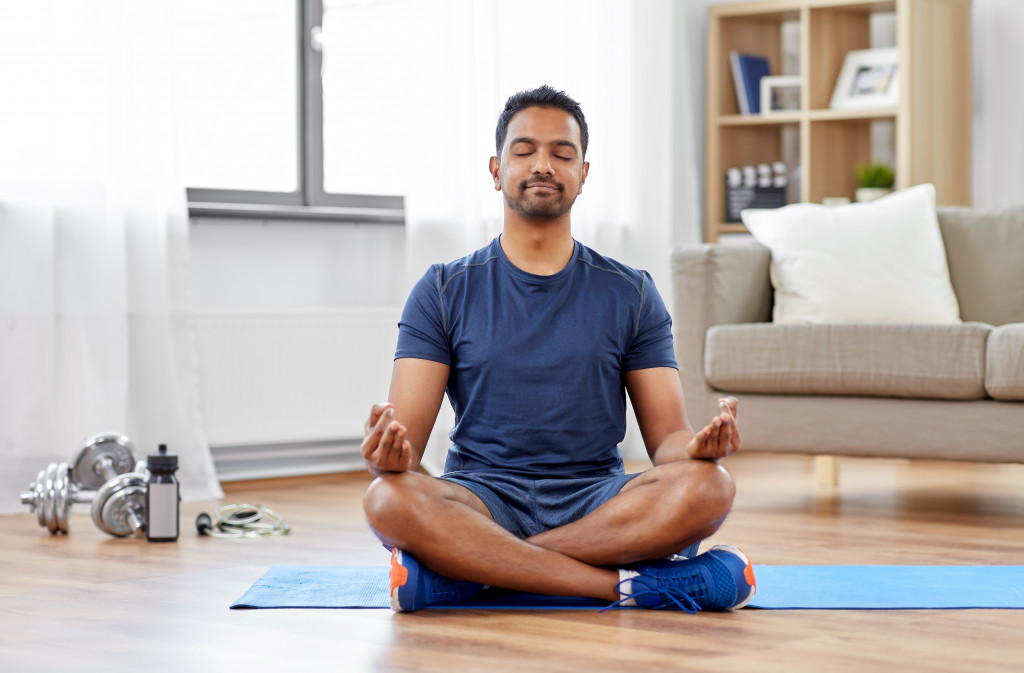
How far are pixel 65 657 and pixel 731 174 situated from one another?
149 inches

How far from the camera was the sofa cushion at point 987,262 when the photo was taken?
3.70 metres

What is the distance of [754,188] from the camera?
5.14m

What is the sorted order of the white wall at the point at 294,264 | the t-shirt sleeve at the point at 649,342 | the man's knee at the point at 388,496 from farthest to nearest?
1. the white wall at the point at 294,264
2. the t-shirt sleeve at the point at 649,342
3. the man's knee at the point at 388,496

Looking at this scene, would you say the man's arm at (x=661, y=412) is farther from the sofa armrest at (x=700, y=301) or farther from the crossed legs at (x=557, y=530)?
the sofa armrest at (x=700, y=301)

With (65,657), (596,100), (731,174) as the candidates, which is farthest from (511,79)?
(65,657)

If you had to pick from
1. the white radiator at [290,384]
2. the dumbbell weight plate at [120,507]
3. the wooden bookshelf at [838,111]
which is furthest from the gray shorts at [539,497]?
the wooden bookshelf at [838,111]

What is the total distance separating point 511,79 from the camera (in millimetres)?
4664

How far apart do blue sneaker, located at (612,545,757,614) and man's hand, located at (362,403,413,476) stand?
1.36 feet

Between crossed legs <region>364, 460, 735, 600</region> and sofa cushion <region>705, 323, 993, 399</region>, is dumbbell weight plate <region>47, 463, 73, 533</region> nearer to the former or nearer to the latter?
crossed legs <region>364, 460, 735, 600</region>

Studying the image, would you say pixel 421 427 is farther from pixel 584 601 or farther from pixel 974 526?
pixel 974 526

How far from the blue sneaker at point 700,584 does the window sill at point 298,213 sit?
7.65 ft

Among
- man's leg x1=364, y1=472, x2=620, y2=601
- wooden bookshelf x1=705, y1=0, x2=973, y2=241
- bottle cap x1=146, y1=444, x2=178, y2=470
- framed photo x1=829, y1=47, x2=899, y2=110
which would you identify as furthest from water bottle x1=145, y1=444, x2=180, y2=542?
framed photo x1=829, y1=47, x2=899, y2=110

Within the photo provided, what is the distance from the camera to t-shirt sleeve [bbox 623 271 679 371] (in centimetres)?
227

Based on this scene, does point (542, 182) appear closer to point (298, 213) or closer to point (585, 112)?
point (298, 213)
